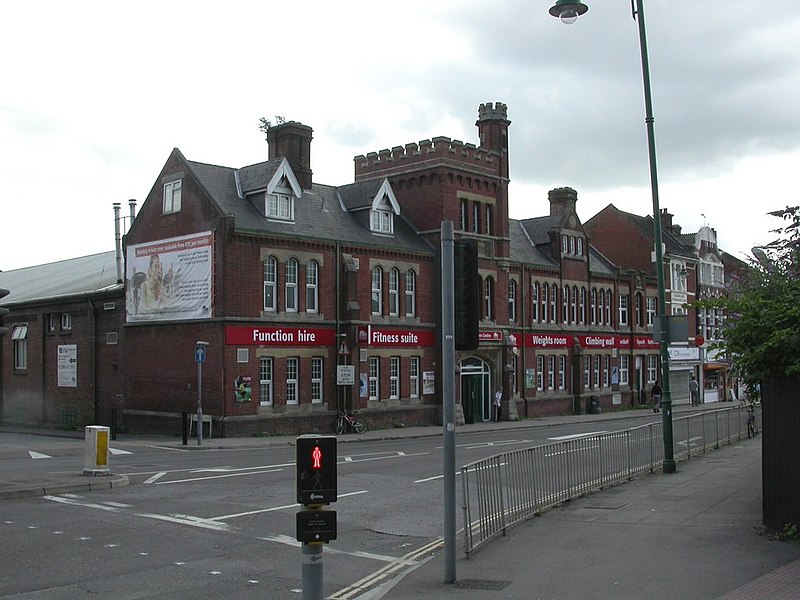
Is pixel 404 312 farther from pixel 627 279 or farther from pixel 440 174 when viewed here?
pixel 627 279

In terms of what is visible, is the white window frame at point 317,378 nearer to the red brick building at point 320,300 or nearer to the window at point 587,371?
the red brick building at point 320,300

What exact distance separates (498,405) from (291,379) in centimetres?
1330

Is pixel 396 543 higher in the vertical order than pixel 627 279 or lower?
lower

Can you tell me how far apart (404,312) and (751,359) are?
29.3 meters

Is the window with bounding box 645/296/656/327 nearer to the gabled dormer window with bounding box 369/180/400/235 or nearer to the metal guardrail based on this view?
the gabled dormer window with bounding box 369/180/400/235

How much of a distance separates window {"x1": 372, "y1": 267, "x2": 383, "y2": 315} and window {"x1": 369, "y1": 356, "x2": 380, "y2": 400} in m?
2.08

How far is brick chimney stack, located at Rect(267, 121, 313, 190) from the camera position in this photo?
130 feet

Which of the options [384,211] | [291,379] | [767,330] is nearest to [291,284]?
[291,379]

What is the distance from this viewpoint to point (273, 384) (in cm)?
3450

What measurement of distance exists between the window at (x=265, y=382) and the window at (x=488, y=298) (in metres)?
13.8

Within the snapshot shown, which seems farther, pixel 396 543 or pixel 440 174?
pixel 440 174

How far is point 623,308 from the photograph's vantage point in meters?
58.1

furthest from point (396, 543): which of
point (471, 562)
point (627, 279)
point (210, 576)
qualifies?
point (627, 279)

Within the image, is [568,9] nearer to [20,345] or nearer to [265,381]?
[265,381]
